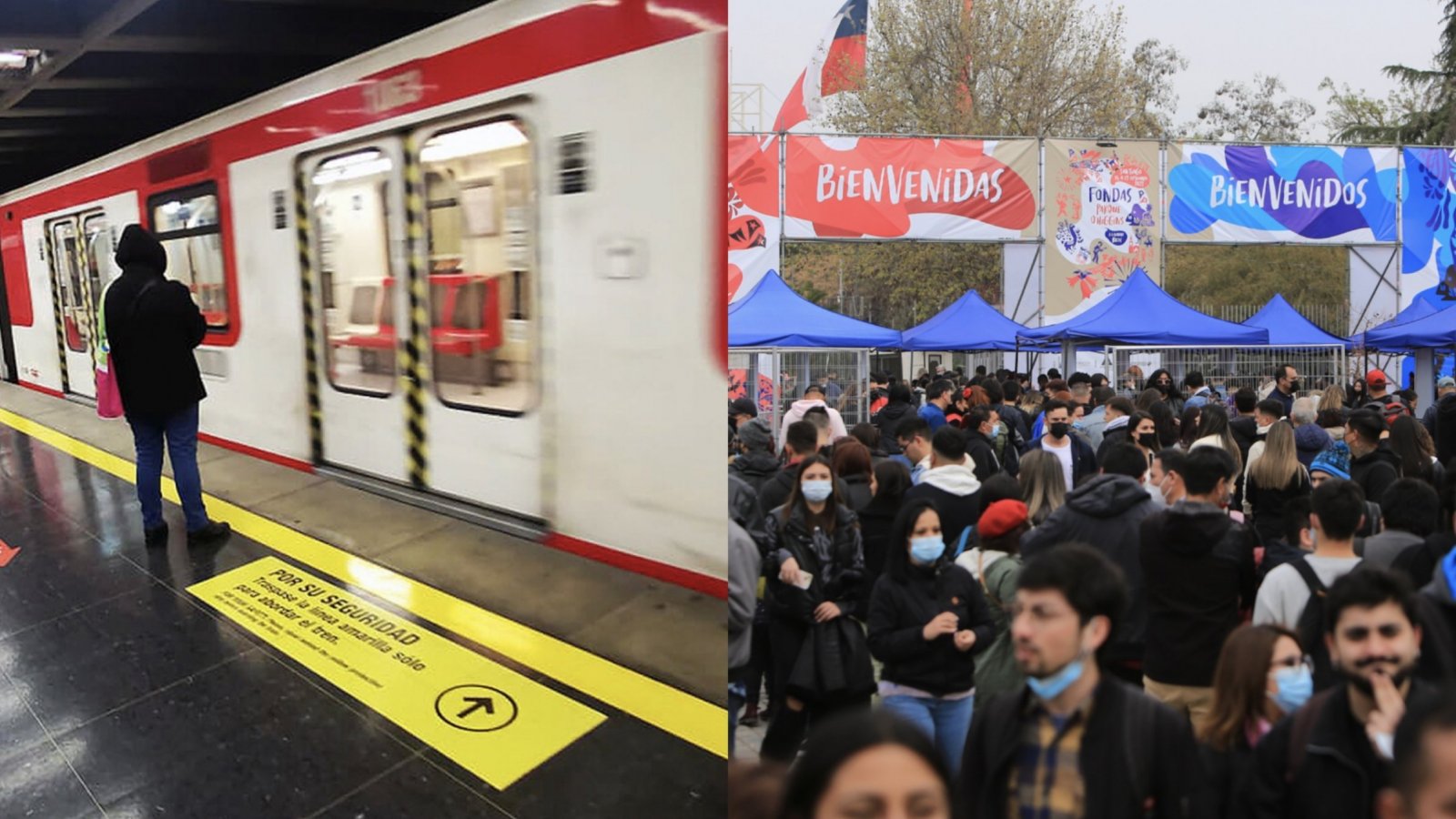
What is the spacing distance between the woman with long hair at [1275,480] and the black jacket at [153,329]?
12.3ft

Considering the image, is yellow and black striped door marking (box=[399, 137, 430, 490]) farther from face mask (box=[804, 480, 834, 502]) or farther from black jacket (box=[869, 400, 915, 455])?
black jacket (box=[869, 400, 915, 455])

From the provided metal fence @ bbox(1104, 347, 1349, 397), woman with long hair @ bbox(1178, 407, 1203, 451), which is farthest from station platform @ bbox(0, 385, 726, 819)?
metal fence @ bbox(1104, 347, 1349, 397)

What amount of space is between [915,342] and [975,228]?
3337 mm

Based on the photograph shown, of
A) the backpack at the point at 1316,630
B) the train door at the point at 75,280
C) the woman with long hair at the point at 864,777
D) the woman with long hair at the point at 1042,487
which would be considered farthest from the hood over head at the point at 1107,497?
the train door at the point at 75,280

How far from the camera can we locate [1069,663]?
1.37 metres

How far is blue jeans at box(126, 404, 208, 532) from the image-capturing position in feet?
7.66

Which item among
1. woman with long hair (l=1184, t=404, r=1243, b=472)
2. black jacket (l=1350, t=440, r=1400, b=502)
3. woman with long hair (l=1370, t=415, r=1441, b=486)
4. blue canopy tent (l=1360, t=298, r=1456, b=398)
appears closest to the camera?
black jacket (l=1350, t=440, r=1400, b=502)

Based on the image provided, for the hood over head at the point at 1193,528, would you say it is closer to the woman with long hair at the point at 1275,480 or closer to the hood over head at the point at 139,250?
the woman with long hair at the point at 1275,480

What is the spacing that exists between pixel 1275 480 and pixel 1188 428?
157 cm

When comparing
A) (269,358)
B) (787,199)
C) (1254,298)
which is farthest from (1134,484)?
(1254,298)

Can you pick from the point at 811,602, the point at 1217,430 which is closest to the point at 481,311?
the point at 811,602

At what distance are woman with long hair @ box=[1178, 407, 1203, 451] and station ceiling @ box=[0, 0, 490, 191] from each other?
4.44 m

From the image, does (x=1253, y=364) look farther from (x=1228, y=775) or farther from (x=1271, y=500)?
(x=1228, y=775)

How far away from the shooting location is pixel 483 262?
1.77 m
